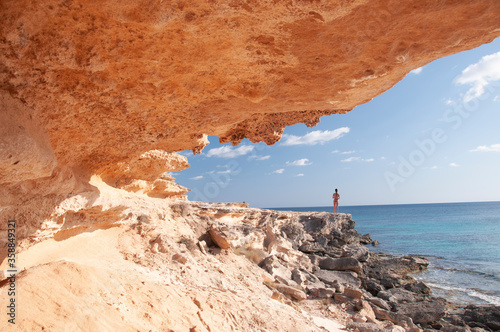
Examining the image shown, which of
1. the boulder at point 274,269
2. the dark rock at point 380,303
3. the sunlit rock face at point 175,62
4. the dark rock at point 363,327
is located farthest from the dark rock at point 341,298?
the sunlit rock face at point 175,62

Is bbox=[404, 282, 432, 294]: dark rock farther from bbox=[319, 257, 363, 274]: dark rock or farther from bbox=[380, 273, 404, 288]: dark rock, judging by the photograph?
bbox=[319, 257, 363, 274]: dark rock

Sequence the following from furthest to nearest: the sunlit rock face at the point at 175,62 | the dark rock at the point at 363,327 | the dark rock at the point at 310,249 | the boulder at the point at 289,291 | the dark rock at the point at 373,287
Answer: the dark rock at the point at 310,249, the dark rock at the point at 373,287, the boulder at the point at 289,291, the dark rock at the point at 363,327, the sunlit rock face at the point at 175,62

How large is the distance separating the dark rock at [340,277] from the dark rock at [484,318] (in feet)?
10.2

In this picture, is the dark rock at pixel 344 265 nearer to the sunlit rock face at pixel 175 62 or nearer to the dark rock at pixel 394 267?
the dark rock at pixel 394 267

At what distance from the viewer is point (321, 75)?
3.28 m

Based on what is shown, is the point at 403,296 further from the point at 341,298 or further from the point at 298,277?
the point at 298,277

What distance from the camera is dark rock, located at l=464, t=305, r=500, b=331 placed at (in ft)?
25.8

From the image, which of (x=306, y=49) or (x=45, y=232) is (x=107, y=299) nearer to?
(x=45, y=232)

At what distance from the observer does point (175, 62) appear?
9.46ft

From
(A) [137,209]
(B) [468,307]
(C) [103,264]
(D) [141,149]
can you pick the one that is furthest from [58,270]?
(B) [468,307]

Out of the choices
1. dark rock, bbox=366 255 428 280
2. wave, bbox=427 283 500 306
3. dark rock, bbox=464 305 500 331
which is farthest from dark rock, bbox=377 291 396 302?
wave, bbox=427 283 500 306

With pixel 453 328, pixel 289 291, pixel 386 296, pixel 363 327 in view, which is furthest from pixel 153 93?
pixel 386 296

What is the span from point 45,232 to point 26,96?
6.65ft

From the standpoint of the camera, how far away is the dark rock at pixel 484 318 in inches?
309
